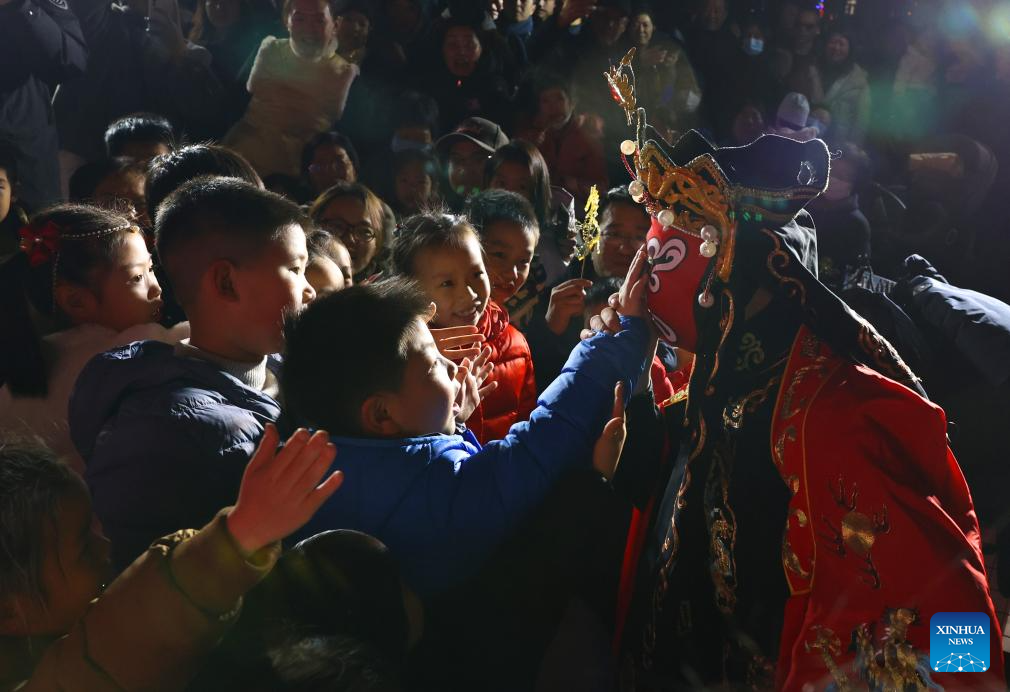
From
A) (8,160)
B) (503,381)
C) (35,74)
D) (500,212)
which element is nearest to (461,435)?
(503,381)

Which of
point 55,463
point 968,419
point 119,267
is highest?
point 55,463

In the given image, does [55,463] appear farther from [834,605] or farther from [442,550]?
[834,605]

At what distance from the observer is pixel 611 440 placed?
1.62 m

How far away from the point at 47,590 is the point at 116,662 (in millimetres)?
145

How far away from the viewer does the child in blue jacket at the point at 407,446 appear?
4.51 ft

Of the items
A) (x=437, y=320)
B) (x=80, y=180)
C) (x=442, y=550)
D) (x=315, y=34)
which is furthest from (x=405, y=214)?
(x=442, y=550)

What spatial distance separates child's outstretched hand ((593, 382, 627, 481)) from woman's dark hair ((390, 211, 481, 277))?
2.89ft

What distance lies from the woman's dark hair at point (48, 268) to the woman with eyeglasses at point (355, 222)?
106 centimetres

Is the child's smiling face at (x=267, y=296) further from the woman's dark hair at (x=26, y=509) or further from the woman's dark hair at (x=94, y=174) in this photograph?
the woman's dark hair at (x=94, y=174)

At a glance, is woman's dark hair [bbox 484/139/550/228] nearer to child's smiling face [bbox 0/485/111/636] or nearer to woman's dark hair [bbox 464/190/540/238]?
woman's dark hair [bbox 464/190/540/238]

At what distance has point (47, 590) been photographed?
3.50 feet

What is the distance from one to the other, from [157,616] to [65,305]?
1.25 meters

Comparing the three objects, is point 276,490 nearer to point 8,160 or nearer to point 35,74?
point 8,160

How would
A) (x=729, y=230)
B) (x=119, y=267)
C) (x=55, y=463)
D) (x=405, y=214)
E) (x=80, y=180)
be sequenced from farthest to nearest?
(x=405, y=214) < (x=80, y=180) < (x=119, y=267) < (x=729, y=230) < (x=55, y=463)
